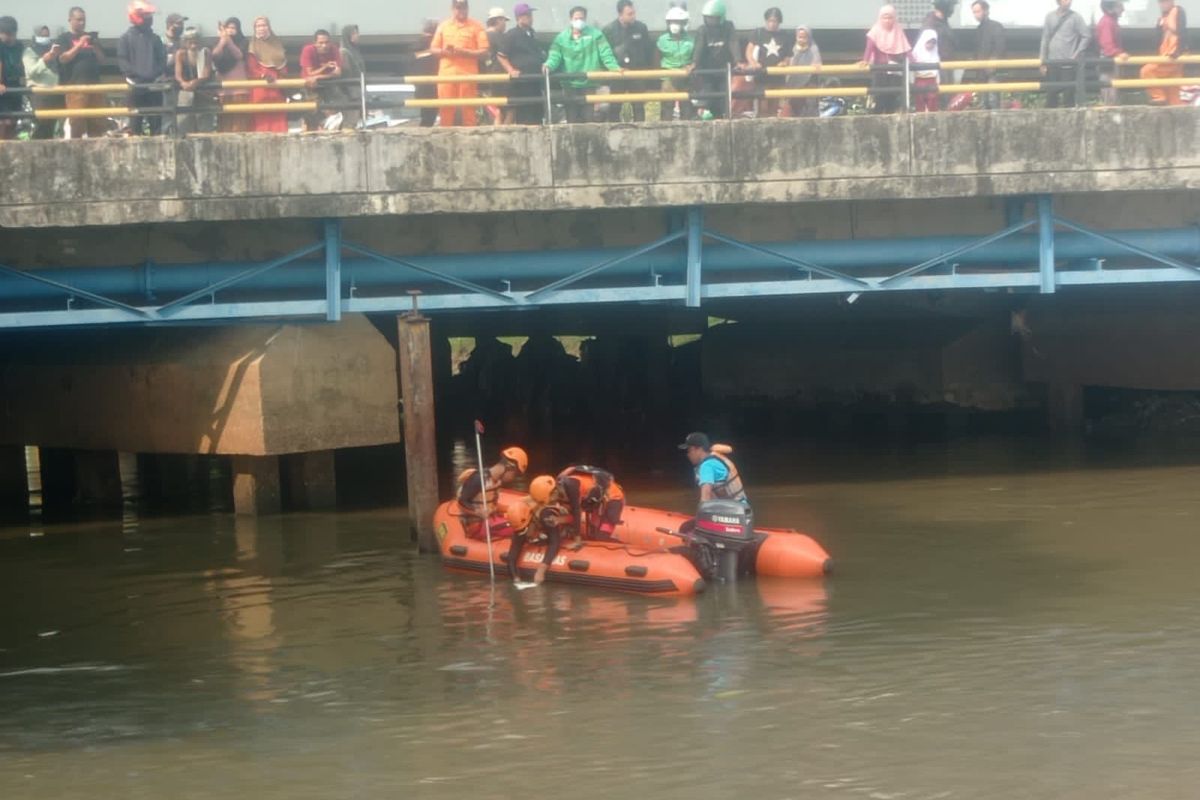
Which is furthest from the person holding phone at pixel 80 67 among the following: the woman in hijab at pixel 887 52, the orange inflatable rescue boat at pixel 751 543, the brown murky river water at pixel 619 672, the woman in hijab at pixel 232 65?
the woman in hijab at pixel 887 52

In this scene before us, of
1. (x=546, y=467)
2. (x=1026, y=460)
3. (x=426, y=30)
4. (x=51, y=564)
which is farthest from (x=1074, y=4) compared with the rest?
(x=51, y=564)

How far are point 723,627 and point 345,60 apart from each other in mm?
8527

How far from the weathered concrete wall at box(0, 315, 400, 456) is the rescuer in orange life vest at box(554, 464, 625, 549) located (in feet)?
15.2

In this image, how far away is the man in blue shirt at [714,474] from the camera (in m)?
15.5

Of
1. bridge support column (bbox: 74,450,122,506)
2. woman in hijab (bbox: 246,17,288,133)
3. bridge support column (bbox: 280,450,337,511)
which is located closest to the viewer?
woman in hijab (bbox: 246,17,288,133)

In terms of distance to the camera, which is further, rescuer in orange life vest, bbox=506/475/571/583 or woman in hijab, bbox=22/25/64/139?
woman in hijab, bbox=22/25/64/139

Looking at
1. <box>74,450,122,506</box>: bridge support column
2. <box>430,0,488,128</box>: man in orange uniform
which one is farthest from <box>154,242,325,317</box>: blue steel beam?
<box>74,450,122,506</box>: bridge support column

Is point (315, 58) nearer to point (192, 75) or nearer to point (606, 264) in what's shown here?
point (192, 75)

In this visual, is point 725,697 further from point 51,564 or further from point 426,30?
point 426,30

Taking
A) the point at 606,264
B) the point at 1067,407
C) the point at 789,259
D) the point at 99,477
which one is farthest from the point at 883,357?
the point at 99,477

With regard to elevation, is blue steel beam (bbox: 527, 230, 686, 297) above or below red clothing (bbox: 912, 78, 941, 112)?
below

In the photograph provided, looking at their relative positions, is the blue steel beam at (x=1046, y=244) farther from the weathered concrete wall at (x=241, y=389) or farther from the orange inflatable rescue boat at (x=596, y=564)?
the weathered concrete wall at (x=241, y=389)

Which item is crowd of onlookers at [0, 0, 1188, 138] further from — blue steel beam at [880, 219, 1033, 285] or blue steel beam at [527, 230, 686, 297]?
blue steel beam at [880, 219, 1033, 285]

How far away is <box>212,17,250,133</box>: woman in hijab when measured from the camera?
1877 cm
